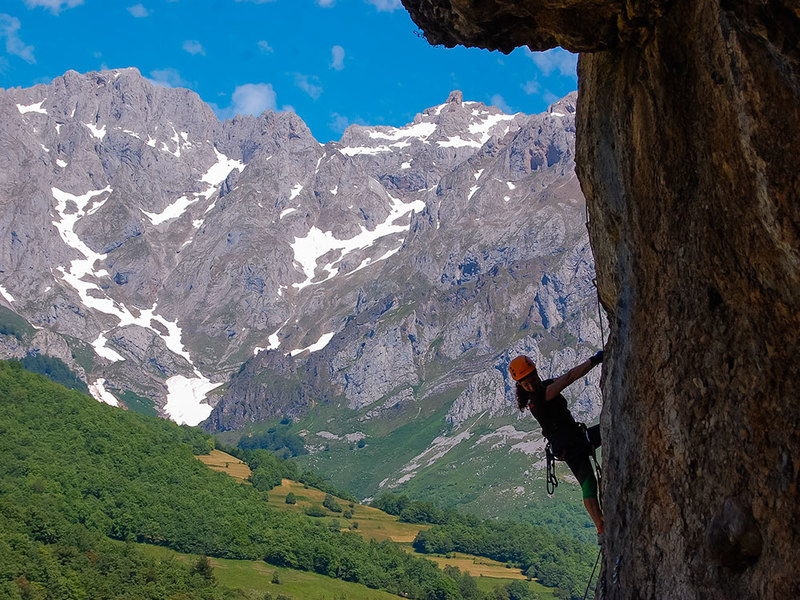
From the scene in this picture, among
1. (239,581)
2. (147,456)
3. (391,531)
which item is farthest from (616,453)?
(391,531)

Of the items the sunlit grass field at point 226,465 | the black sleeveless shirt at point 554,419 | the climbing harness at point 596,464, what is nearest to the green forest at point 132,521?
the sunlit grass field at point 226,465

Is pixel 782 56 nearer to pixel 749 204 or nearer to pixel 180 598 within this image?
pixel 749 204

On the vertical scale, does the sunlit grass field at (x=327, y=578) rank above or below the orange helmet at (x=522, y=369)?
Answer: above

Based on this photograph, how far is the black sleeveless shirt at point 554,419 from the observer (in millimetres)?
13938

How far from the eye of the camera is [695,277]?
10.3 metres

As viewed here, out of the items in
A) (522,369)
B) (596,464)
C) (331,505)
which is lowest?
(596,464)

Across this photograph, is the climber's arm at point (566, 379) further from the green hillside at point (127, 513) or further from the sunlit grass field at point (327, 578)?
the sunlit grass field at point (327, 578)

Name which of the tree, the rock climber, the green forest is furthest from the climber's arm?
the tree

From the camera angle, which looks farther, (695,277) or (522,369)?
(522,369)

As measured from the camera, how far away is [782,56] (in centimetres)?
775

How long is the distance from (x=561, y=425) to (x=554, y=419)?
5.8 inches

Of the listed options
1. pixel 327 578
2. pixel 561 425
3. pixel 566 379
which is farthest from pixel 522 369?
pixel 327 578

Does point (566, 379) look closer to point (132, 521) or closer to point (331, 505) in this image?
point (132, 521)

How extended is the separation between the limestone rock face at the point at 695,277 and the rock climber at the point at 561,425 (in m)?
1.08
